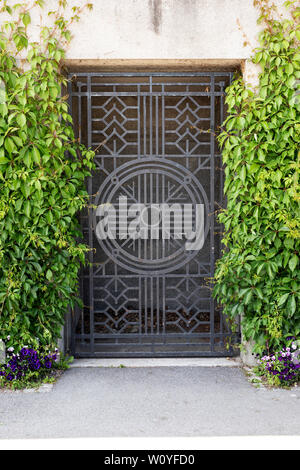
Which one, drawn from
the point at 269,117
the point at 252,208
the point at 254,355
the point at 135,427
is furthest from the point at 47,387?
the point at 269,117

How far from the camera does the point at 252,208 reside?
14.6 feet

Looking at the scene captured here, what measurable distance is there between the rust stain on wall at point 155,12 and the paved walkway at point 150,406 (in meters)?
3.33

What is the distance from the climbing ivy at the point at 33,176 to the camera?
170 inches

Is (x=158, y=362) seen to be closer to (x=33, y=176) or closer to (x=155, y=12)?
(x=33, y=176)

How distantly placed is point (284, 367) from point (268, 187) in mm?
1617

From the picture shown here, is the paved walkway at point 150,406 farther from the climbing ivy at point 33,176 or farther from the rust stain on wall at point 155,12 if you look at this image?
the rust stain on wall at point 155,12

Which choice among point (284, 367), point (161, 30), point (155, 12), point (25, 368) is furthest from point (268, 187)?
point (25, 368)

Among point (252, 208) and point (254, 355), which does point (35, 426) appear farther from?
point (252, 208)

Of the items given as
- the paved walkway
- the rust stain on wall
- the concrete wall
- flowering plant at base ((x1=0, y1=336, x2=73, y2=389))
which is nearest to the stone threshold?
the paved walkway

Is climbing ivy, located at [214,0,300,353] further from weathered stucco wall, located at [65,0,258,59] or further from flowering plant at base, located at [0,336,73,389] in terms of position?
flowering plant at base, located at [0,336,73,389]

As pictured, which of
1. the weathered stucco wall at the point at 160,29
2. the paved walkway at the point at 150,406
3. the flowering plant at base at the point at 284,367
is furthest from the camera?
the weathered stucco wall at the point at 160,29

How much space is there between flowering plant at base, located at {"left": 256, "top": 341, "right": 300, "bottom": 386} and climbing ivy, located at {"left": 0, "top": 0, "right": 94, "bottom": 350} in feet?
6.51

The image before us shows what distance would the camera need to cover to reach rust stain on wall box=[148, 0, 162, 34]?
4.50 meters

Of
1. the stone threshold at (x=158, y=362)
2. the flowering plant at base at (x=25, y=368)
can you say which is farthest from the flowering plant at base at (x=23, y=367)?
the stone threshold at (x=158, y=362)
